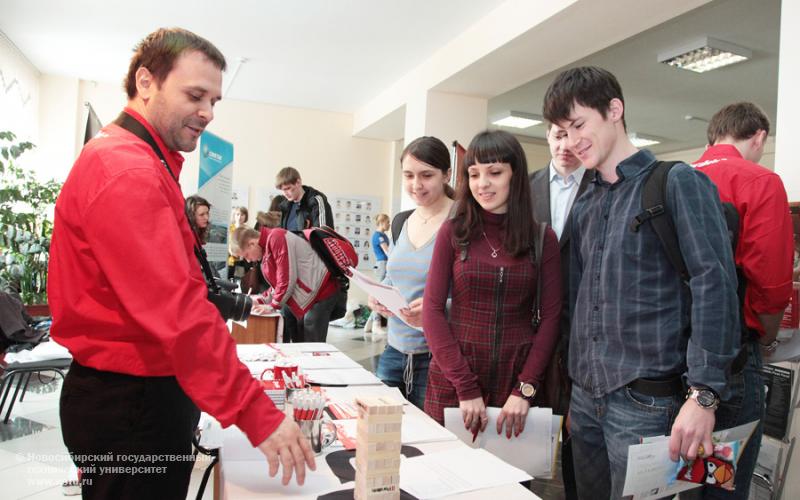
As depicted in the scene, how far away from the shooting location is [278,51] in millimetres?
6145

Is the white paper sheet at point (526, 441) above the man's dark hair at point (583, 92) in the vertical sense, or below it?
below

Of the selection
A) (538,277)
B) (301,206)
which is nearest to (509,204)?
(538,277)

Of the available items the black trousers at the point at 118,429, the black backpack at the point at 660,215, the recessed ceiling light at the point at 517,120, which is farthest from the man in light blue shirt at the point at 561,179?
the recessed ceiling light at the point at 517,120

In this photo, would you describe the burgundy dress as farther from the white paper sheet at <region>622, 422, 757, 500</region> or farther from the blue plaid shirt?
the white paper sheet at <region>622, 422, 757, 500</region>

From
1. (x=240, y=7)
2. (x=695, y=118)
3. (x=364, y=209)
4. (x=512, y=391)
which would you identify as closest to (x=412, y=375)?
(x=512, y=391)

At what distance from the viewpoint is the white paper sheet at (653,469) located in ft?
3.63

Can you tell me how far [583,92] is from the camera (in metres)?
1.35

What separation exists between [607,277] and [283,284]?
9.23 ft

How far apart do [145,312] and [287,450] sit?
0.35 metres

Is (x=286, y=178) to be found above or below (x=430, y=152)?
above

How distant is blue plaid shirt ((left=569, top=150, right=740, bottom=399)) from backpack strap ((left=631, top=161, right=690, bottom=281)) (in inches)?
0.6

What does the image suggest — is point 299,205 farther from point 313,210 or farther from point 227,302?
point 227,302

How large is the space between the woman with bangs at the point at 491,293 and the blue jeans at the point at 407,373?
24cm

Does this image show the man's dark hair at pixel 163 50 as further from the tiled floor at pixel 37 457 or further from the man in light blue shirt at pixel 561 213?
the tiled floor at pixel 37 457
